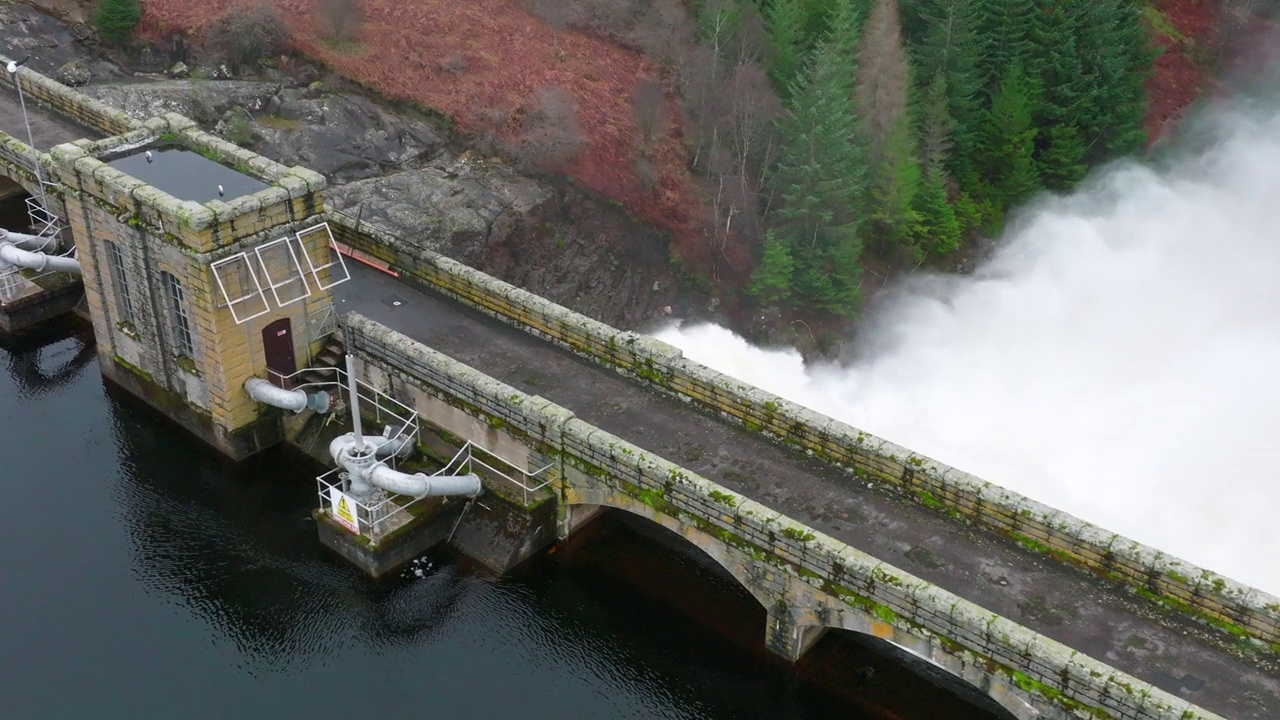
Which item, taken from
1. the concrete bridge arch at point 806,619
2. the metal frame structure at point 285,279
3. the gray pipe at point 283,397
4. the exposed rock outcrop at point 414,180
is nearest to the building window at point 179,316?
the gray pipe at point 283,397

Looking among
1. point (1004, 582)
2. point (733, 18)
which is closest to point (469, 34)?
point (733, 18)

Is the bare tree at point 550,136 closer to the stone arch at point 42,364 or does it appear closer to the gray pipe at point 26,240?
the gray pipe at point 26,240

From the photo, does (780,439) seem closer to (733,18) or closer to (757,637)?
(757,637)

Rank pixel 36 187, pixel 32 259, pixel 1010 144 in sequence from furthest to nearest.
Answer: pixel 1010 144, pixel 36 187, pixel 32 259

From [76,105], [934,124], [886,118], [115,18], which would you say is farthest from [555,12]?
[76,105]

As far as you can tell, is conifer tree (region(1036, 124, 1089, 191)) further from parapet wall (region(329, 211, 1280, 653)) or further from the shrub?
the shrub

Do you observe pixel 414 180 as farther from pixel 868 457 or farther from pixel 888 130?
pixel 868 457
